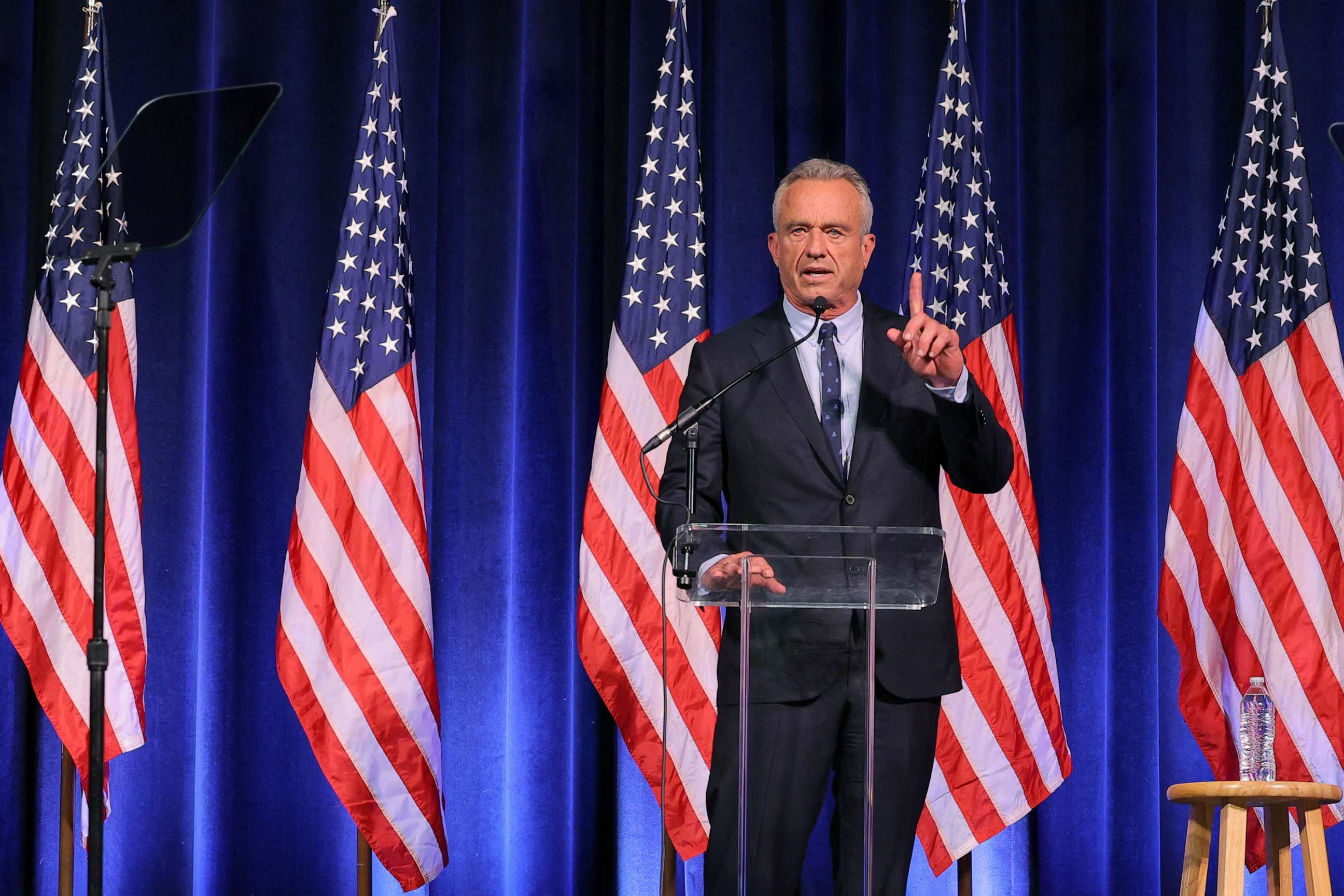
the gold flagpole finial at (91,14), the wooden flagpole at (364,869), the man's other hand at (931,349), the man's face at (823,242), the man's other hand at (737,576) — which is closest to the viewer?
the man's other hand at (737,576)

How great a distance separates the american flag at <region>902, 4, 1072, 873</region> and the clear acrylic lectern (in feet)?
5.21

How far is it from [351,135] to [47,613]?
1828 mm

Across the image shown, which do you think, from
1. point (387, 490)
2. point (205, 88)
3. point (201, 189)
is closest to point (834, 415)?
point (201, 189)

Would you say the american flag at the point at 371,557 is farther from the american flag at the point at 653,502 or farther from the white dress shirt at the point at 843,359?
the white dress shirt at the point at 843,359

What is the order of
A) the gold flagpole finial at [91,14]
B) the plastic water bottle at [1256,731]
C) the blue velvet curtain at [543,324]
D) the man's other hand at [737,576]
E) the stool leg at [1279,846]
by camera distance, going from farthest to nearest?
the blue velvet curtain at [543,324] → the gold flagpole finial at [91,14] → the plastic water bottle at [1256,731] → the stool leg at [1279,846] → the man's other hand at [737,576]

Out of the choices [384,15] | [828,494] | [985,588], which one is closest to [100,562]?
[828,494]

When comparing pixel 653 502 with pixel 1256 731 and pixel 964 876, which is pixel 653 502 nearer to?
pixel 964 876

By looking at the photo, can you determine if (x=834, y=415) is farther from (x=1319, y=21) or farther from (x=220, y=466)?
(x=1319, y=21)

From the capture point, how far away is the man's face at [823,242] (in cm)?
274

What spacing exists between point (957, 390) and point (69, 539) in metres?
2.58

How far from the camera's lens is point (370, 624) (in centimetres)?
399

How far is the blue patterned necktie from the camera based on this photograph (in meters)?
2.65

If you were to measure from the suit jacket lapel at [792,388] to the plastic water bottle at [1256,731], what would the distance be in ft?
5.71

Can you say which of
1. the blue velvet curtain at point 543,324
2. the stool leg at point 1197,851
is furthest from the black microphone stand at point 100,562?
the stool leg at point 1197,851
